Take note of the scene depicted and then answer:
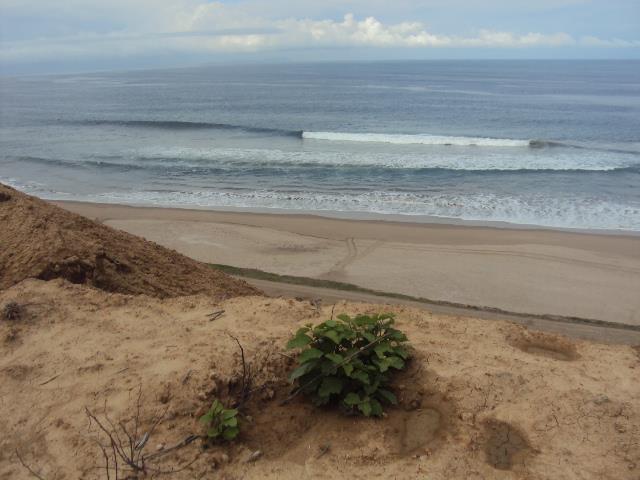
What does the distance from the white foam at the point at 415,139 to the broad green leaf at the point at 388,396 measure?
3107 cm

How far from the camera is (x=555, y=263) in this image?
14.3m

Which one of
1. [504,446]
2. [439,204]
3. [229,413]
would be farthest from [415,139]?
[229,413]

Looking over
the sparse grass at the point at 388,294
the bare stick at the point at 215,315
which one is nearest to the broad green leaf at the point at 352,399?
the bare stick at the point at 215,315

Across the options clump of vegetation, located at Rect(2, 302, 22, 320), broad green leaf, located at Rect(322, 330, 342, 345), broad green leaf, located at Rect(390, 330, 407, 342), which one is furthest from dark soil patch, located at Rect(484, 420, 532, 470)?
clump of vegetation, located at Rect(2, 302, 22, 320)

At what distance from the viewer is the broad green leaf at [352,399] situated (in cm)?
495

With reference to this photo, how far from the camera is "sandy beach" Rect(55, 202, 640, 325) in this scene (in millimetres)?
12297

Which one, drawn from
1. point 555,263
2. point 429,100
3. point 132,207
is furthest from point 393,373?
point 429,100

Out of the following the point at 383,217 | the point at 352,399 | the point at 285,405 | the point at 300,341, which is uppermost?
the point at 300,341

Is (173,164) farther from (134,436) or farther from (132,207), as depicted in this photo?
(134,436)

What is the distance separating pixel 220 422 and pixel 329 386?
1.07 m

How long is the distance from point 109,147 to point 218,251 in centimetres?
2238

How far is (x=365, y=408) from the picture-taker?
4922 millimetres

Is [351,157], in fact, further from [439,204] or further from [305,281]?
Answer: [305,281]

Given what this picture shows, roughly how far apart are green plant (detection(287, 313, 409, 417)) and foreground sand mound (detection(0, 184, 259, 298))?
380 centimetres
